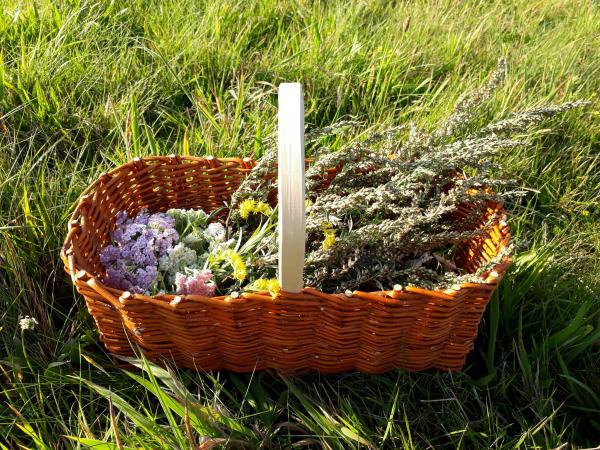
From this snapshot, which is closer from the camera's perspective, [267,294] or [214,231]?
[267,294]

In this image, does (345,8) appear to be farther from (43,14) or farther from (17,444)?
(17,444)

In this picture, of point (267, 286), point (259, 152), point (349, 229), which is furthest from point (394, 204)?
point (259, 152)

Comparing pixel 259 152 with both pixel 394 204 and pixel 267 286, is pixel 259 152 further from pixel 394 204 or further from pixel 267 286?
pixel 267 286

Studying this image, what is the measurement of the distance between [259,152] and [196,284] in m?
0.65

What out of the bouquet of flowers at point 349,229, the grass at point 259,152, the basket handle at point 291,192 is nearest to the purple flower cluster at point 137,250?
the bouquet of flowers at point 349,229

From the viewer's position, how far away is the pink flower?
1307 mm

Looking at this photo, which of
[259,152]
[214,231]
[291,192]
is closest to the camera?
[291,192]

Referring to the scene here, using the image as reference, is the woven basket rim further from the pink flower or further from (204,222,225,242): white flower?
(204,222,225,242): white flower

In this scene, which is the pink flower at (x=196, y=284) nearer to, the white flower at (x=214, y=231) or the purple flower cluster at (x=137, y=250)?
the purple flower cluster at (x=137, y=250)

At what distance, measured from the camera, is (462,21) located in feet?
8.82

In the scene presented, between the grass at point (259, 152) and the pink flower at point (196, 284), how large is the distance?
0.18 metres

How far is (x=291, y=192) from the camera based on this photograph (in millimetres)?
1025

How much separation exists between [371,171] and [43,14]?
1499 mm

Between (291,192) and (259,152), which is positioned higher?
(291,192)
